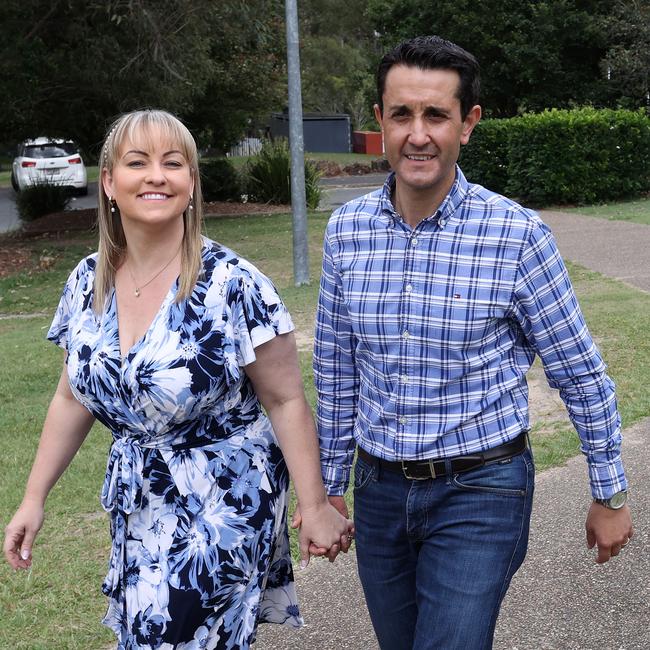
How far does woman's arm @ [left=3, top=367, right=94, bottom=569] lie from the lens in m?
2.77

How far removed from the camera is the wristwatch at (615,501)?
257 cm

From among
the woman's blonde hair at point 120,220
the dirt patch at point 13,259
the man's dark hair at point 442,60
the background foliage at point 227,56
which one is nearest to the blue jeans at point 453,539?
the woman's blonde hair at point 120,220

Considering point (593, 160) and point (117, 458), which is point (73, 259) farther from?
point (117, 458)

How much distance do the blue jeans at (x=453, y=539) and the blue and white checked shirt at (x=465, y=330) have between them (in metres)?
0.08

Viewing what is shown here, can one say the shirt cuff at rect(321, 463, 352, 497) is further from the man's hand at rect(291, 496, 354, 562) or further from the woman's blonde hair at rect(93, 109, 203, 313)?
the woman's blonde hair at rect(93, 109, 203, 313)

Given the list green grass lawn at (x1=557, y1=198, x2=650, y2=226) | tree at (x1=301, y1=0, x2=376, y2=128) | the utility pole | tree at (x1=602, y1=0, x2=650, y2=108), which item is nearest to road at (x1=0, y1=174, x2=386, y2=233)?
green grass lawn at (x1=557, y1=198, x2=650, y2=226)

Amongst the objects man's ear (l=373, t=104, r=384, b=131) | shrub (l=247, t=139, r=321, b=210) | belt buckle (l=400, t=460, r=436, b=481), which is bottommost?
shrub (l=247, t=139, r=321, b=210)

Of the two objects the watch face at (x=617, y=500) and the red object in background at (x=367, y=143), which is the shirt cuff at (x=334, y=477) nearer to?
the watch face at (x=617, y=500)

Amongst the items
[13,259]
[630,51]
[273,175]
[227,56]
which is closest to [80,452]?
[13,259]

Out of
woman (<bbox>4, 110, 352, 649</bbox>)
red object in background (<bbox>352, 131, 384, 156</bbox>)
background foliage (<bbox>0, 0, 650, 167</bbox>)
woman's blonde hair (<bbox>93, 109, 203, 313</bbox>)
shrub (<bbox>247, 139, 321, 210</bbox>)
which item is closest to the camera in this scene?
woman (<bbox>4, 110, 352, 649</bbox>)

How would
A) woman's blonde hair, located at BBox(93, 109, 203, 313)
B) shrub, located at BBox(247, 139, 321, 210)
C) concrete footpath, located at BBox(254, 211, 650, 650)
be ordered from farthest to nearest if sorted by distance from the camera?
shrub, located at BBox(247, 139, 321, 210) < concrete footpath, located at BBox(254, 211, 650, 650) < woman's blonde hair, located at BBox(93, 109, 203, 313)

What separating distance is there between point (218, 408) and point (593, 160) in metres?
19.5

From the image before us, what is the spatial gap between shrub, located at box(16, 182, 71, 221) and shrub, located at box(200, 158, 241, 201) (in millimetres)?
3518

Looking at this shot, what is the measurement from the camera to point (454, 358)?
2439 millimetres
